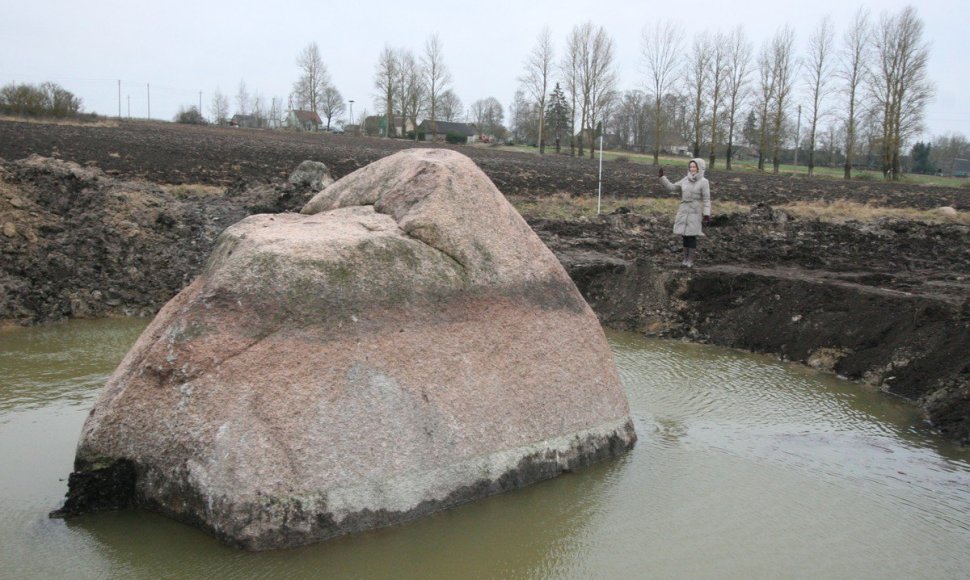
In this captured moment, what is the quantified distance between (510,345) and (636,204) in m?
14.1

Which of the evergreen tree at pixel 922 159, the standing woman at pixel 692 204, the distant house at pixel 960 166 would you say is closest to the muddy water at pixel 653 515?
the standing woman at pixel 692 204

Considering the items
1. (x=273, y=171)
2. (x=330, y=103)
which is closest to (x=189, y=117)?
(x=330, y=103)

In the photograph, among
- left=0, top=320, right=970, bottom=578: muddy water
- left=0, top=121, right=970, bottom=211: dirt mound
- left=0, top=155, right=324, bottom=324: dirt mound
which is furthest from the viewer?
left=0, top=121, right=970, bottom=211: dirt mound

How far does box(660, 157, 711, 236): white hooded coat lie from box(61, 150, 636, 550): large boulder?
562cm

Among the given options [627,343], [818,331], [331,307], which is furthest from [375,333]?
[818,331]

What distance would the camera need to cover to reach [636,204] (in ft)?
60.1

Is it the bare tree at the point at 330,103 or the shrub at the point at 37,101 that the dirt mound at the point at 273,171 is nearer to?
the shrub at the point at 37,101

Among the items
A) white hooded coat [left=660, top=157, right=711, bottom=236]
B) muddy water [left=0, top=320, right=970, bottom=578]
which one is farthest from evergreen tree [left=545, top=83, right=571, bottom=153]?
muddy water [left=0, top=320, right=970, bottom=578]

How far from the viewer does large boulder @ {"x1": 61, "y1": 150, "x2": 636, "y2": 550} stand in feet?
12.7

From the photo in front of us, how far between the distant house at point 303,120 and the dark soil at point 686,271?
60.6 metres

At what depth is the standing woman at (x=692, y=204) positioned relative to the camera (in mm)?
10258

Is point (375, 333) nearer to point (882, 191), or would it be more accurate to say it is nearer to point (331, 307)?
point (331, 307)

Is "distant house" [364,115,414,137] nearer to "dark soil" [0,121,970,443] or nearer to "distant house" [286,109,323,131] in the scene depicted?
"distant house" [286,109,323,131]

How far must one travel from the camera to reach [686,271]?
10117mm
